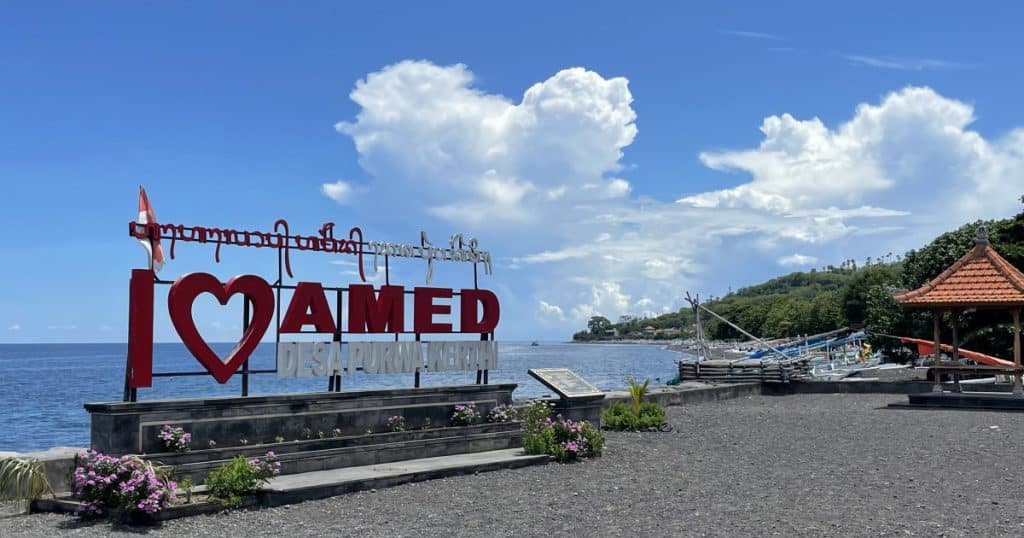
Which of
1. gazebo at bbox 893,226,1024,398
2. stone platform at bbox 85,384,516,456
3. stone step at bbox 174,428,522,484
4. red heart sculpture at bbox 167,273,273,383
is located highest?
gazebo at bbox 893,226,1024,398

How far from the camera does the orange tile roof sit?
27.3 meters

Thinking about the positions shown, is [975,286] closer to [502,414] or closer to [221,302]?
[502,414]

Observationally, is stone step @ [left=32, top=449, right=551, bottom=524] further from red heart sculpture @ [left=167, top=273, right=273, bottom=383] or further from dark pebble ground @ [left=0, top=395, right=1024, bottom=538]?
red heart sculpture @ [left=167, top=273, right=273, bottom=383]

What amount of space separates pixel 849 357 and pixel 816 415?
40.4 meters

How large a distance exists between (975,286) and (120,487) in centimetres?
2622

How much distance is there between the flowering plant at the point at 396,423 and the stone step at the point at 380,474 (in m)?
0.88

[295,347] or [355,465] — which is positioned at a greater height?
[295,347]

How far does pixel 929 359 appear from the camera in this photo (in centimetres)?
5184

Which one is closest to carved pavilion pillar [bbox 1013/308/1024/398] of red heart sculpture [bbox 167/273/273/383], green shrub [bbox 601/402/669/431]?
green shrub [bbox 601/402/669/431]

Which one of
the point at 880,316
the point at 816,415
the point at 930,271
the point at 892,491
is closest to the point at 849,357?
the point at 880,316

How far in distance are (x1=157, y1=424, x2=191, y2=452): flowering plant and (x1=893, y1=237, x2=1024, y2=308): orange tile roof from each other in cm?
2363

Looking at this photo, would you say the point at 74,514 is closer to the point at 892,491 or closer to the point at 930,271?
the point at 892,491

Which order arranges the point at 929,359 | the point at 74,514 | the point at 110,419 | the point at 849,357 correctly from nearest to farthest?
the point at 74,514 < the point at 110,419 < the point at 929,359 < the point at 849,357

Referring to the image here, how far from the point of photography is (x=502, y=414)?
18547 millimetres
